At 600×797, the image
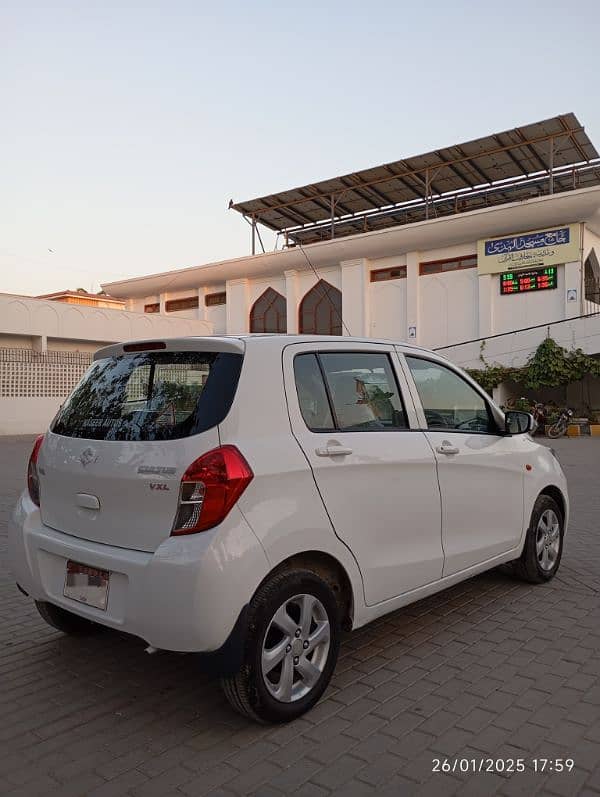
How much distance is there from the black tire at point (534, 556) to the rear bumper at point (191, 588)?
2.75 meters

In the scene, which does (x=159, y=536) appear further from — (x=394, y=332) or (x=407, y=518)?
(x=394, y=332)

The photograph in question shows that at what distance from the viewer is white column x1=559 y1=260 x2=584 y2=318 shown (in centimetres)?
2444

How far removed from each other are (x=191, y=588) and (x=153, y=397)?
94cm

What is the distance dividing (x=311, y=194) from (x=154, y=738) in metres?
29.2

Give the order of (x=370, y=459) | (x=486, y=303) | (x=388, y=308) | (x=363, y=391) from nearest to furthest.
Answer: (x=370, y=459) → (x=363, y=391) → (x=486, y=303) → (x=388, y=308)

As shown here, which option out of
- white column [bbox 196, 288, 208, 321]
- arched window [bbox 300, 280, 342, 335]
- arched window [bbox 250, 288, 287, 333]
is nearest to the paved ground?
arched window [bbox 300, 280, 342, 335]

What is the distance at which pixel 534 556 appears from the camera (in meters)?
4.85

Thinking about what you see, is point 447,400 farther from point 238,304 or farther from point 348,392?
point 238,304

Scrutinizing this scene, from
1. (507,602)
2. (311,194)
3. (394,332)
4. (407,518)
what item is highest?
(311,194)

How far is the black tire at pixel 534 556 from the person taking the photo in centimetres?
480

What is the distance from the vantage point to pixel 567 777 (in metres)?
2.50

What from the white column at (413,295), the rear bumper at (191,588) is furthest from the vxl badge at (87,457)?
the white column at (413,295)

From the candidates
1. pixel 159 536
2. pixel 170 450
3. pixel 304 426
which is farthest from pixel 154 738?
pixel 304 426
